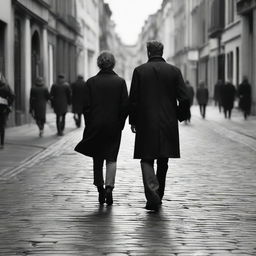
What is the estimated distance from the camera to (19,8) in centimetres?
2764

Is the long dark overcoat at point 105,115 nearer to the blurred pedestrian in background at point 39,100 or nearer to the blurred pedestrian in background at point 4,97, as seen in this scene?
the blurred pedestrian in background at point 4,97

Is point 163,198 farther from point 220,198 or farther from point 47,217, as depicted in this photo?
point 47,217

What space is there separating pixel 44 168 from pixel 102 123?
14.5 ft

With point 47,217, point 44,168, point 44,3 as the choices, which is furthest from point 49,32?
point 47,217

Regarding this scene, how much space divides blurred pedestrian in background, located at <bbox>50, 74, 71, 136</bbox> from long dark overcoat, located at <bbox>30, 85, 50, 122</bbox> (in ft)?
1.76

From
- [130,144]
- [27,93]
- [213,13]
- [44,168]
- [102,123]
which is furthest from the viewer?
[213,13]

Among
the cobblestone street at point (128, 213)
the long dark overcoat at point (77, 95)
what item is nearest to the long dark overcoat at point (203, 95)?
the long dark overcoat at point (77, 95)

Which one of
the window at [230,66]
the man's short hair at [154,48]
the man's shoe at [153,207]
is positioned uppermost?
the window at [230,66]

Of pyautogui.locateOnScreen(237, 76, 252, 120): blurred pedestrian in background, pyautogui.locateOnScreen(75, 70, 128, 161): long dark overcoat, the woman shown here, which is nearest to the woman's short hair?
the woman

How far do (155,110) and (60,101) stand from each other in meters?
14.0

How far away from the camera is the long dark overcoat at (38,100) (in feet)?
70.1

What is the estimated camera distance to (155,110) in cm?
834

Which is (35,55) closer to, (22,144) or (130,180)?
(22,144)

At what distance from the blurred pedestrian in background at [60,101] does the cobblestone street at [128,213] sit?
25.3 ft
